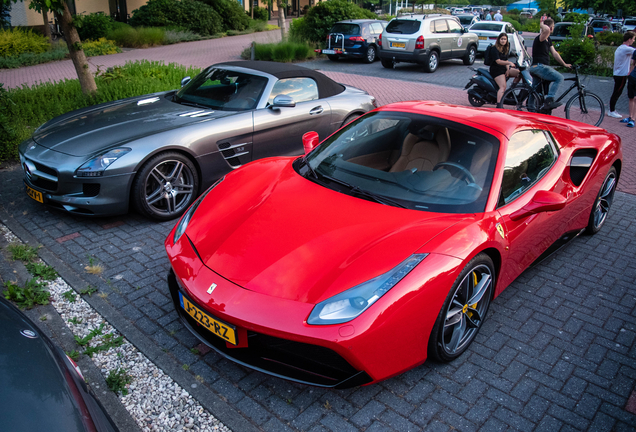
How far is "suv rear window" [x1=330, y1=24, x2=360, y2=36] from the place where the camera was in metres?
17.5

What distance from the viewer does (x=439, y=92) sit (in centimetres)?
1261

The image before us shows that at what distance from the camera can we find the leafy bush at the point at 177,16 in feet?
83.3

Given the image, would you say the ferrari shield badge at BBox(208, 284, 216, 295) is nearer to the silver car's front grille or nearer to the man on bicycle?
the silver car's front grille

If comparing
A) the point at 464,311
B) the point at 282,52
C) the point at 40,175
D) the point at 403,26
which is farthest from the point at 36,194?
the point at 403,26

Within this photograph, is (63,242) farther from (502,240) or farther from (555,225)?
(555,225)

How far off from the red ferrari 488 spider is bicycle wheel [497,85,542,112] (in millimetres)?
5762

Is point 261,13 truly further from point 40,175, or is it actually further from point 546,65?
point 40,175

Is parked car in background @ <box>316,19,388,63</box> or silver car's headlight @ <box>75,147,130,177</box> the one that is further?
parked car in background @ <box>316,19,388,63</box>

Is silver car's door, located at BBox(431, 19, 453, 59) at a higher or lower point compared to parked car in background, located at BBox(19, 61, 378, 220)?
higher

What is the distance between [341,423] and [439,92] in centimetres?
1139

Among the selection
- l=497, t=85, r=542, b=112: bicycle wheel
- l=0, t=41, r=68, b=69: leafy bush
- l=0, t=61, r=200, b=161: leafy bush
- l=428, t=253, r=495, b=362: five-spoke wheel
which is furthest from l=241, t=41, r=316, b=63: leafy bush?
l=428, t=253, r=495, b=362: five-spoke wheel

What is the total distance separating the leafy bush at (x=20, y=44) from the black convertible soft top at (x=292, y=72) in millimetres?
15588

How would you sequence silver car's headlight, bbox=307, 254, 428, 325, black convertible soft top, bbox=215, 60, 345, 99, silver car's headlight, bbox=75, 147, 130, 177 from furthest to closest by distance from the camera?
black convertible soft top, bbox=215, 60, 345, 99
silver car's headlight, bbox=75, 147, 130, 177
silver car's headlight, bbox=307, 254, 428, 325

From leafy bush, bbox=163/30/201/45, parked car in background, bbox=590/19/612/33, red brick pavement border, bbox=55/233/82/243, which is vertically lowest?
red brick pavement border, bbox=55/233/82/243
